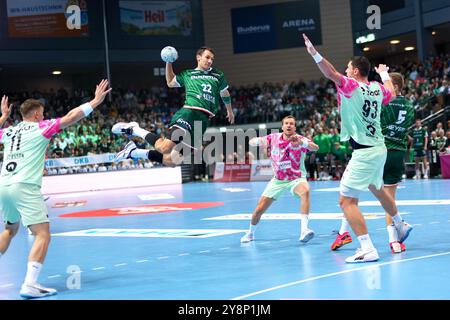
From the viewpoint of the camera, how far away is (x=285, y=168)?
11.1 metres

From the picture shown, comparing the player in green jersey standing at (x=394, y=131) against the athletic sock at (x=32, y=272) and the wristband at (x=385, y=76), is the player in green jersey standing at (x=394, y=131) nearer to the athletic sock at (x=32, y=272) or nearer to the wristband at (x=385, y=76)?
the wristband at (x=385, y=76)

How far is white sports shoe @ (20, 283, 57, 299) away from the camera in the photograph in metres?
7.06

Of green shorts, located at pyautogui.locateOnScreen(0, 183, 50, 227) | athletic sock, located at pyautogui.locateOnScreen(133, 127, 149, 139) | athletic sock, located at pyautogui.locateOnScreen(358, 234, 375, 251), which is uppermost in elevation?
athletic sock, located at pyautogui.locateOnScreen(133, 127, 149, 139)

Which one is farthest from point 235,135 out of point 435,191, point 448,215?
point 448,215

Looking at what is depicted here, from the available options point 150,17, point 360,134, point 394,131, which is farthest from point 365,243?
point 150,17

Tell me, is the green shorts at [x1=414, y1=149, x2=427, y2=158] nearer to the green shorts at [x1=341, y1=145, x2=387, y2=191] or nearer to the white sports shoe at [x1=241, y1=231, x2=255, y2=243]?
the white sports shoe at [x1=241, y1=231, x2=255, y2=243]

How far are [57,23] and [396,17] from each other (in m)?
18.3

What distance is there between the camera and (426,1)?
35219 mm

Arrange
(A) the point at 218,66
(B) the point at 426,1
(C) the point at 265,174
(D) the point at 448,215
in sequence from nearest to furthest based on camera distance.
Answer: (D) the point at 448,215, (C) the point at 265,174, (B) the point at 426,1, (A) the point at 218,66

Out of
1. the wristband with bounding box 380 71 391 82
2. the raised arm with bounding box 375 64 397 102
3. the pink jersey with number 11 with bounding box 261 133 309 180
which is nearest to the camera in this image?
the raised arm with bounding box 375 64 397 102

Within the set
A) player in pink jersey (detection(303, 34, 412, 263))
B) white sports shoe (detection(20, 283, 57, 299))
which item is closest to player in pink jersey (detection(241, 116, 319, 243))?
player in pink jersey (detection(303, 34, 412, 263))

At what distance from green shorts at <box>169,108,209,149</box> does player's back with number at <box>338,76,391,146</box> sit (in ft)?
9.35

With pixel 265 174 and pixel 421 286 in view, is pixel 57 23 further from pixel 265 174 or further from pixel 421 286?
pixel 421 286

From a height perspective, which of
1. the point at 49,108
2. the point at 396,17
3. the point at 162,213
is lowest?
the point at 162,213
